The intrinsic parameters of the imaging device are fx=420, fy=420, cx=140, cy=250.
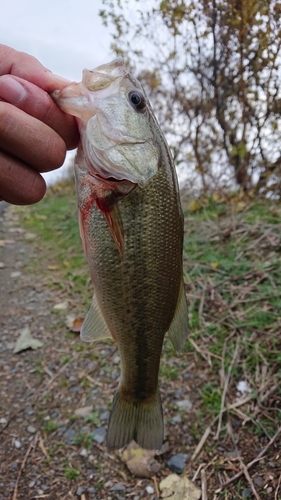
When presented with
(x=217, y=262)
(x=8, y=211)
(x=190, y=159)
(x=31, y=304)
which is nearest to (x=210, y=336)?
(x=217, y=262)

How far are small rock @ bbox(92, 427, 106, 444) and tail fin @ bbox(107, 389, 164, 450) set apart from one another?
2.55ft

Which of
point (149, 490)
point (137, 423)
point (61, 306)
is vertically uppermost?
point (61, 306)

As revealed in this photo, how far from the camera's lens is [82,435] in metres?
2.48

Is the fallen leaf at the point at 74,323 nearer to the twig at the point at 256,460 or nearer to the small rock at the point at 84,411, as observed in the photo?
the small rock at the point at 84,411

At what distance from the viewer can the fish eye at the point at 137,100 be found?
1.58 meters

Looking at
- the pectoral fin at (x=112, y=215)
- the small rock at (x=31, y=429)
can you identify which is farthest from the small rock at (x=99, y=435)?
the pectoral fin at (x=112, y=215)

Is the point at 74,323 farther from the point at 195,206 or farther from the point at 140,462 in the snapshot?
the point at 195,206

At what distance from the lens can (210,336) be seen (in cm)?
307

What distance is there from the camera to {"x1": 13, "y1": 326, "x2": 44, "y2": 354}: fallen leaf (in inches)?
128

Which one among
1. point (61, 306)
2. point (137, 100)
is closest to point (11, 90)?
point (137, 100)

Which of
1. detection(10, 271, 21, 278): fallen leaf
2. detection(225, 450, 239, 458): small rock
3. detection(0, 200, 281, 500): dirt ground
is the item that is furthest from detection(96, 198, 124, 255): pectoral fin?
detection(10, 271, 21, 278): fallen leaf

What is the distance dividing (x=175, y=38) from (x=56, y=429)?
4844 mm

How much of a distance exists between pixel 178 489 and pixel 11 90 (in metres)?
2.00

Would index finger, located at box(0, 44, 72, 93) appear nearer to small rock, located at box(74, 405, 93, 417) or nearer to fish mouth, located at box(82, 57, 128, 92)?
fish mouth, located at box(82, 57, 128, 92)
